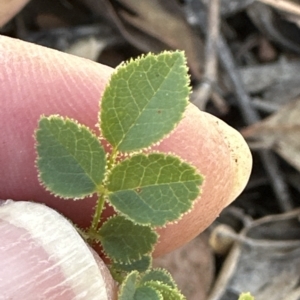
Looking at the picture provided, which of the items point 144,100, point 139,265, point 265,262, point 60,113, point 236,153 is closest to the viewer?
point 144,100

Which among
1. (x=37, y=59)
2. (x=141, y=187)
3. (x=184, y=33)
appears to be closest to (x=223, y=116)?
(x=184, y=33)

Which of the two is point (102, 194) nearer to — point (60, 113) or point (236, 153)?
point (60, 113)

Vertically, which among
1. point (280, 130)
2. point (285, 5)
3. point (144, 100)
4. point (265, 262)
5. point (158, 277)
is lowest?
point (265, 262)

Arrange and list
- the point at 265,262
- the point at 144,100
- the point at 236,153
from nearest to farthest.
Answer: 1. the point at 144,100
2. the point at 236,153
3. the point at 265,262

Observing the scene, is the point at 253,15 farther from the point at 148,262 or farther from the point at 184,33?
the point at 148,262

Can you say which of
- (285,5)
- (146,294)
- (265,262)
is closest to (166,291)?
(146,294)

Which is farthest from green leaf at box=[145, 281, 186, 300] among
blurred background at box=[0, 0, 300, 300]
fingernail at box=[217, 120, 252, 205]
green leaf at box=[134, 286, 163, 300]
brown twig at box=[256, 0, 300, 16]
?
brown twig at box=[256, 0, 300, 16]

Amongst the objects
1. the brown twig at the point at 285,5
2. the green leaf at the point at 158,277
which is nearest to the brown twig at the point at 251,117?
the brown twig at the point at 285,5
